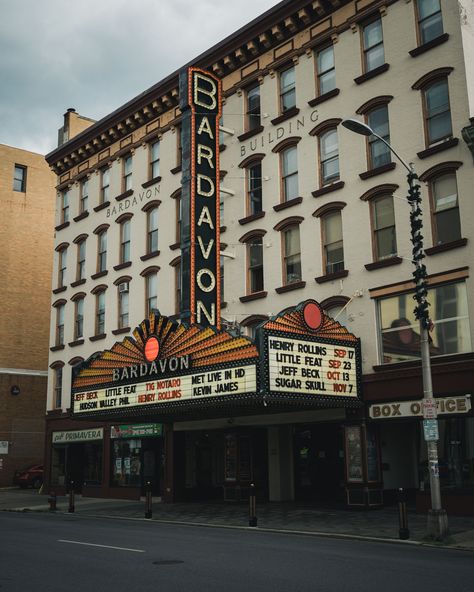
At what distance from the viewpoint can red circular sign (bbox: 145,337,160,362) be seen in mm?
25109

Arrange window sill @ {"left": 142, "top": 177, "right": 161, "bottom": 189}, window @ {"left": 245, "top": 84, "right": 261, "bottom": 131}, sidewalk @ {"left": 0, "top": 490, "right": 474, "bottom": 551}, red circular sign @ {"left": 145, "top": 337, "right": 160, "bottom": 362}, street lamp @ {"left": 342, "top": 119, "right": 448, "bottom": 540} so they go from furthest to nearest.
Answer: window sill @ {"left": 142, "top": 177, "right": 161, "bottom": 189} → window @ {"left": 245, "top": 84, "right": 261, "bottom": 131} → red circular sign @ {"left": 145, "top": 337, "right": 160, "bottom": 362} → sidewalk @ {"left": 0, "top": 490, "right": 474, "bottom": 551} → street lamp @ {"left": 342, "top": 119, "right": 448, "bottom": 540}

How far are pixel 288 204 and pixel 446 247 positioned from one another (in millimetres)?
7485

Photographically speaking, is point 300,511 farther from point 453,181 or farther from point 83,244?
point 83,244

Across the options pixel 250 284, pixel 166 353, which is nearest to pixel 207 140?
pixel 250 284

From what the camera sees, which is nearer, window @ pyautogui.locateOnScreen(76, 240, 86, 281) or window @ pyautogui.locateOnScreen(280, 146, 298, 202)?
window @ pyautogui.locateOnScreen(280, 146, 298, 202)

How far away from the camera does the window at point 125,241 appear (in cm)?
3647

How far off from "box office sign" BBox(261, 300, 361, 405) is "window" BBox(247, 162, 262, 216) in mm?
8083

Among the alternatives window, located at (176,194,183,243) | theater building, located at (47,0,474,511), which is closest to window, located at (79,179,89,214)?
theater building, located at (47,0,474,511)

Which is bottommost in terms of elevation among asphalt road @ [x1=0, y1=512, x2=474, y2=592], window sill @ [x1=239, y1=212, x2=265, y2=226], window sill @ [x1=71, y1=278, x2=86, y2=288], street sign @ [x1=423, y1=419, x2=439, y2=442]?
asphalt road @ [x1=0, y1=512, x2=474, y2=592]

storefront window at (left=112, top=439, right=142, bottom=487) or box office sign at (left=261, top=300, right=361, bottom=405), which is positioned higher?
box office sign at (left=261, top=300, right=361, bottom=405)

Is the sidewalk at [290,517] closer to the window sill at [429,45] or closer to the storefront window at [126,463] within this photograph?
the storefront window at [126,463]

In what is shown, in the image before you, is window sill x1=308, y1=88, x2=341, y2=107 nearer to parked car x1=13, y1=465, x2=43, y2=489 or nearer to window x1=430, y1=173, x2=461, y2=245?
window x1=430, y1=173, x2=461, y2=245

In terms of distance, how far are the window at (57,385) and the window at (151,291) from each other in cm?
855

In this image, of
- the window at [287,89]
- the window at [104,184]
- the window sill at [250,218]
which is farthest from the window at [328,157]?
the window at [104,184]
